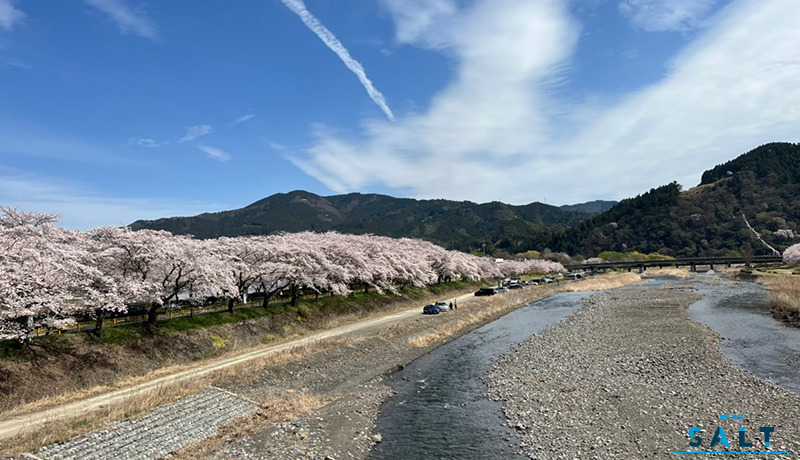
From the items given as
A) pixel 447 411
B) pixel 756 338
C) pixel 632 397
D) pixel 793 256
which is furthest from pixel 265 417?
pixel 793 256

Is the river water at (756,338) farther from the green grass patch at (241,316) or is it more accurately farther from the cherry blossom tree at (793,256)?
the cherry blossom tree at (793,256)

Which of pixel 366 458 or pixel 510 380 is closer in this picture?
pixel 366 458

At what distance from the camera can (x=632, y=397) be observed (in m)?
21.6

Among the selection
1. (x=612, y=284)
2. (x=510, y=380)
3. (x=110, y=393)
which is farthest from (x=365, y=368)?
(x=612, y=284)

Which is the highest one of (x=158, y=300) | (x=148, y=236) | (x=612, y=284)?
(x=148, y=236)

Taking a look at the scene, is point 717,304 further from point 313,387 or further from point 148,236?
point 148,236

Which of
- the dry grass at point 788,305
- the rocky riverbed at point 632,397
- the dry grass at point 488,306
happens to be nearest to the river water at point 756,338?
the dry grass at point 788,305

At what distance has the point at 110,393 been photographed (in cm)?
2298

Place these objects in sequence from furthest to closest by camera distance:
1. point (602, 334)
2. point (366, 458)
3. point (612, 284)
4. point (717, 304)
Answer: point (612, 284) < point (717, 304) < point (602, 334) < point (366, 458)

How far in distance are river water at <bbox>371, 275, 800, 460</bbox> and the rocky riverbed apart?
1207 millimetres

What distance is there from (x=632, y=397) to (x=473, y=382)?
31.4 ft

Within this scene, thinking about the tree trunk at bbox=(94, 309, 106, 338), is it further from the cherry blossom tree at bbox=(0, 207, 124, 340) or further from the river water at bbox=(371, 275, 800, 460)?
the river water at bbox=(371, 275, 800, 460)

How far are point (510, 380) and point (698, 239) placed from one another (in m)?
210

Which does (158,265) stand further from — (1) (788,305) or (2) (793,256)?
(2) (793,256)
